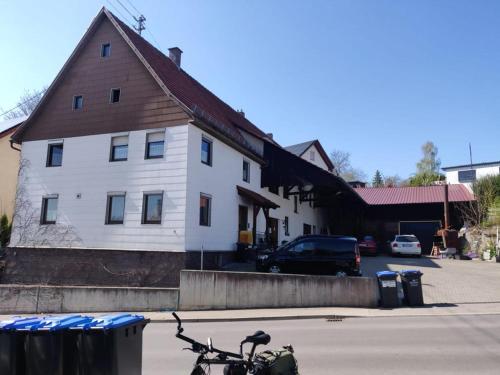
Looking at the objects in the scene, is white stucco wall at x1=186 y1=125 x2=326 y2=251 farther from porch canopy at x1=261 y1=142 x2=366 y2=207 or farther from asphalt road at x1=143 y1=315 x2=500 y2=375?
asphalt road at x1=143 y1=315 x2=500 y2=375

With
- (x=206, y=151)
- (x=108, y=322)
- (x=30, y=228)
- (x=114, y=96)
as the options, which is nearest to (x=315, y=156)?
(x=206, y=151)

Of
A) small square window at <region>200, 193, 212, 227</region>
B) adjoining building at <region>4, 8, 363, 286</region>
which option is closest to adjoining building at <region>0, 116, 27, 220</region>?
adjoining building at <region>4, 8, 363, 286</region>

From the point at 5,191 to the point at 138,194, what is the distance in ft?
41.8

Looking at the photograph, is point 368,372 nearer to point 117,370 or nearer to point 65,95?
point 117,370

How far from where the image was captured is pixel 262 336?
3.36 meters

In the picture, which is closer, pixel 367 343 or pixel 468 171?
pixel 367 343

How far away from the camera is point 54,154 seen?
793 inches

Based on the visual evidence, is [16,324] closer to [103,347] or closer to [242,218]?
[103,347]

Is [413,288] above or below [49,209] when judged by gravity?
Answer: below

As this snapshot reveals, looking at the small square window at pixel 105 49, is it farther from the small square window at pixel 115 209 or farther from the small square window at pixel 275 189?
the small square window at pixel 275 189

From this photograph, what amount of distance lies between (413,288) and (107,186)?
13034 millimetres

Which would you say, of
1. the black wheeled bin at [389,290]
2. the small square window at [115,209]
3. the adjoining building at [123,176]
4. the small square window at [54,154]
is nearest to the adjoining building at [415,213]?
the adjoining building at [123,176]

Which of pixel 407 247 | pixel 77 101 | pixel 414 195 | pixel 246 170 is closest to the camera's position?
pixel 77 101

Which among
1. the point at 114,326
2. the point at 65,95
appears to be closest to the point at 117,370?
the point at 114,326
